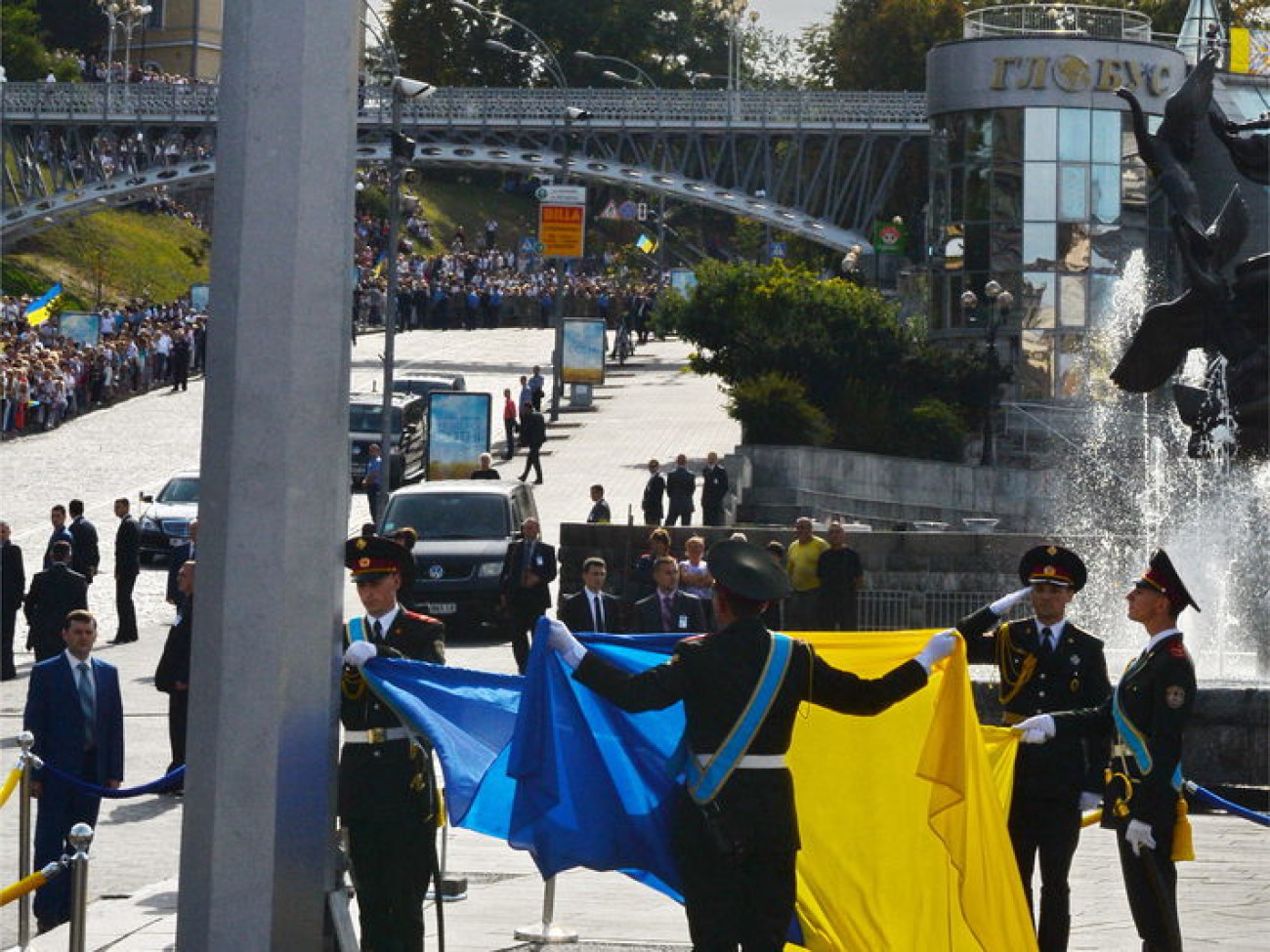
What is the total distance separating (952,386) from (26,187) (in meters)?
53.4

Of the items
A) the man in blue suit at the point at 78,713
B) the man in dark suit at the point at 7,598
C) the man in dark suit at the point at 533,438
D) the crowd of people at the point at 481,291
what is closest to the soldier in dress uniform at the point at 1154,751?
the man in blue suit at the point at 78,713

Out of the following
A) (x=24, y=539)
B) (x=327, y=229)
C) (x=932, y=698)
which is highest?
(x=327, y=229)

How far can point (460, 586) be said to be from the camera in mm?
29781

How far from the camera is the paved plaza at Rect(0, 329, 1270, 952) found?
1202cm

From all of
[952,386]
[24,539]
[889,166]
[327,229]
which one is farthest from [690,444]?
[327,229]

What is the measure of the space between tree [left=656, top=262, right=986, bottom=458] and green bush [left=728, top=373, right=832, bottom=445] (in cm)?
118

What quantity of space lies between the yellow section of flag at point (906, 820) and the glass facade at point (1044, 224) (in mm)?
49616

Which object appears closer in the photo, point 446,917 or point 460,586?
point 446,917

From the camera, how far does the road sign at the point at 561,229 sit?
54.5 meters

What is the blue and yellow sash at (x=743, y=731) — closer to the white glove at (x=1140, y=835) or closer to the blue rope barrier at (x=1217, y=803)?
the white glove at (x=1140, y=835)

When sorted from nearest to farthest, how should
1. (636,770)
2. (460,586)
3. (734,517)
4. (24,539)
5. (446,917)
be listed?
(636,770) → (446,917) → (460,586) → (24,539) → (734,517)

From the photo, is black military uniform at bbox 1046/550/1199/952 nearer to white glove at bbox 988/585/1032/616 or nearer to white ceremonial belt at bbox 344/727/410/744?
white glove at bbox 988/585/1032/616

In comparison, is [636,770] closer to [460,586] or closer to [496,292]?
[460,586]

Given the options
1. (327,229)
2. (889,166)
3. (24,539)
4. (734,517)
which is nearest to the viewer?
(327,229)
